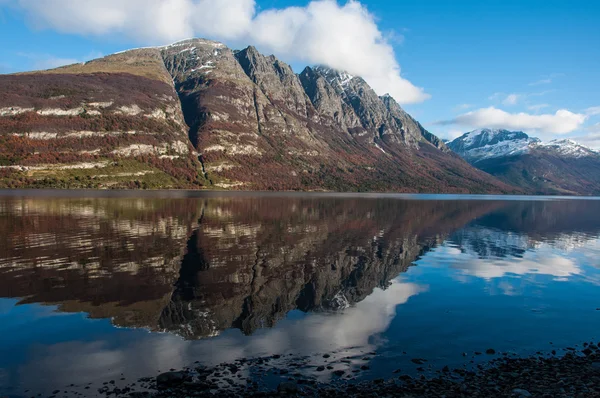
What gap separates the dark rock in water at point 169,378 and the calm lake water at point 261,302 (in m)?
1.33

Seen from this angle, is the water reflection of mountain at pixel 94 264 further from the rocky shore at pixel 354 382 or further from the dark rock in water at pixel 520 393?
the dark rock in water at pixel 520 393

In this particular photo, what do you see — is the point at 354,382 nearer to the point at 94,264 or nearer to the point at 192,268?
the point at 192,268

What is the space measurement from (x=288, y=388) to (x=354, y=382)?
2833 mm

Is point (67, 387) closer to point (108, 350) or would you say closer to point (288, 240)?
point (108, 350)

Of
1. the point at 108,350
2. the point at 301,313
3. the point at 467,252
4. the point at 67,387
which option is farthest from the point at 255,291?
the point at 467,252

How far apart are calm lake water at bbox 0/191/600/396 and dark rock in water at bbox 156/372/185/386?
1.33 metres

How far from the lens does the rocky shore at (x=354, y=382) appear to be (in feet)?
45.5

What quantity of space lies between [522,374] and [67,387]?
18.3 meters

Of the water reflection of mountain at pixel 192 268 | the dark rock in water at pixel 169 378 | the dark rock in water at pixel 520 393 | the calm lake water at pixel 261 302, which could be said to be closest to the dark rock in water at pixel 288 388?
the calm lake water at pixel 261 302

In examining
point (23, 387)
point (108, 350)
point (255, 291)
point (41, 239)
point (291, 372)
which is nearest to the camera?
point (23, 387)

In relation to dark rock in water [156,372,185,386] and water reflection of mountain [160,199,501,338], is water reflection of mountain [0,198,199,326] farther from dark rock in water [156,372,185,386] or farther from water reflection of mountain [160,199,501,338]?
dark rock in water [156,372,185,386]

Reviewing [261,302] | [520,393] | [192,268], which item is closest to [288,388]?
[520,393]

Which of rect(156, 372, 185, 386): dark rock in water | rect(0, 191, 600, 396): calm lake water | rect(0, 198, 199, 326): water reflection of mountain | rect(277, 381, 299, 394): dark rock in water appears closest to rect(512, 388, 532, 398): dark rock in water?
rect(0, 191, 600, 396): calm lake water

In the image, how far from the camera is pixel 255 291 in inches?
1081
